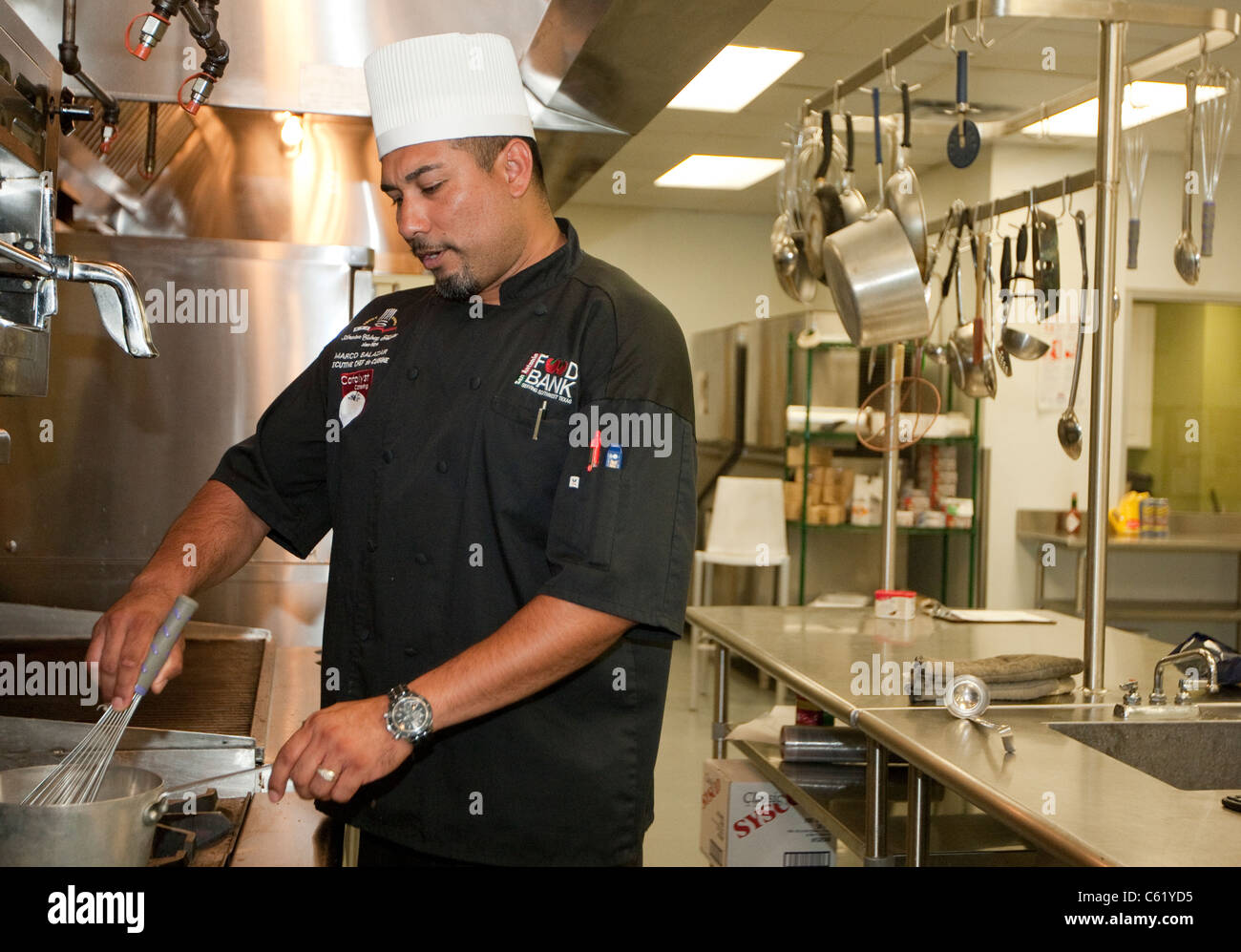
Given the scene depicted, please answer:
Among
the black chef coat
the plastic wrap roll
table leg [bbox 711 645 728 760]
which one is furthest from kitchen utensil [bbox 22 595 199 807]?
table leg [bbox 711 645 728 760]

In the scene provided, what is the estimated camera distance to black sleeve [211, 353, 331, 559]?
4.80 feet

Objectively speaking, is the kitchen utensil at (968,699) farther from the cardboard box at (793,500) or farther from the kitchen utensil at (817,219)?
the cardboard box at (793,500)

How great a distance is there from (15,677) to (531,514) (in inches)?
38.6

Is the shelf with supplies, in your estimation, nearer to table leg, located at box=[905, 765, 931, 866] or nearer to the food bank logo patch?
table leg, located at box=[905, 765, 931, 866]

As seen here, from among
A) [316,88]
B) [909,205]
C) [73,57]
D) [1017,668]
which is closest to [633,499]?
[1017,668]

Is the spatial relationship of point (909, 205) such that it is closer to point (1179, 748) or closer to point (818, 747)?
point (818, 747)

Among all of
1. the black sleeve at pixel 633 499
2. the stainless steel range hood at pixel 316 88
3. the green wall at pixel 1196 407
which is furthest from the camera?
the green wall at pixel 1196 407

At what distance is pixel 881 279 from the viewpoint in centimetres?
242

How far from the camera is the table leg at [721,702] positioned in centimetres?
281

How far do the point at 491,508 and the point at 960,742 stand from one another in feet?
2.52

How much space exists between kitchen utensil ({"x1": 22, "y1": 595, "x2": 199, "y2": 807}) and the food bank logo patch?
0.42 m

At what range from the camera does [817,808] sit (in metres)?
2.17

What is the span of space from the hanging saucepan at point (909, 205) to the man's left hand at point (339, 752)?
1.84m

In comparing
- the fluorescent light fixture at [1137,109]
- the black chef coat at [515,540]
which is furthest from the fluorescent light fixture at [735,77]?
the black chef coat at [515,540]
